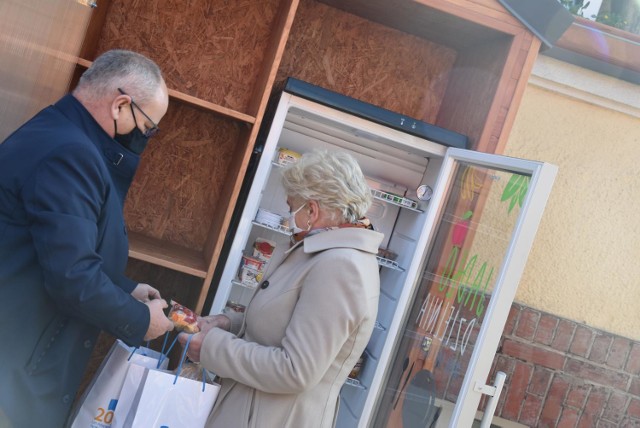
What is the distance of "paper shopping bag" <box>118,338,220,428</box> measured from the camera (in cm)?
242

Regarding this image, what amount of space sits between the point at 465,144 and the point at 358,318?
168 cm

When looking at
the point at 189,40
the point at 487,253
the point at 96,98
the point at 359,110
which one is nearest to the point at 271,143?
the point at 359,110

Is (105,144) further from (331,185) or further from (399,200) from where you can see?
(399,200)

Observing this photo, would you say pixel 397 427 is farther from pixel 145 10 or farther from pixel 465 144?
pixel 145 10

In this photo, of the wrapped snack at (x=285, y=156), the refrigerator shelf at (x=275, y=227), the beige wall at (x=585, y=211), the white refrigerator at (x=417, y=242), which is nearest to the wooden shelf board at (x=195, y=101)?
the white refrigerator at (x=417, y=242)

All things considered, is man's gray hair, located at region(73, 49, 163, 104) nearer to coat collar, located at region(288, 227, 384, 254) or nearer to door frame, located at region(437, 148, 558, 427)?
coat collar, located at region(288, 227, 384, 254)

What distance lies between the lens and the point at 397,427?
3650 millimetres

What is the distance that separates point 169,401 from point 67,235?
69 centimetres

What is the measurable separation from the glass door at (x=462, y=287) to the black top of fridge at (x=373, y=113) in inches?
4.6

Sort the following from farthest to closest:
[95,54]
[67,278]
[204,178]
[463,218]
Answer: [204,178]
[95,54]
[463,218]
[67,278]

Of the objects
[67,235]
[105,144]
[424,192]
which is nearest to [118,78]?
[105,144]

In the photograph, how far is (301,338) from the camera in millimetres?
2307

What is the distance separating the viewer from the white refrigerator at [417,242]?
2.97 metres

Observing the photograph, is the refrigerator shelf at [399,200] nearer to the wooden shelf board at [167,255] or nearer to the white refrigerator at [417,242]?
the white refrigerator at [417,242]
